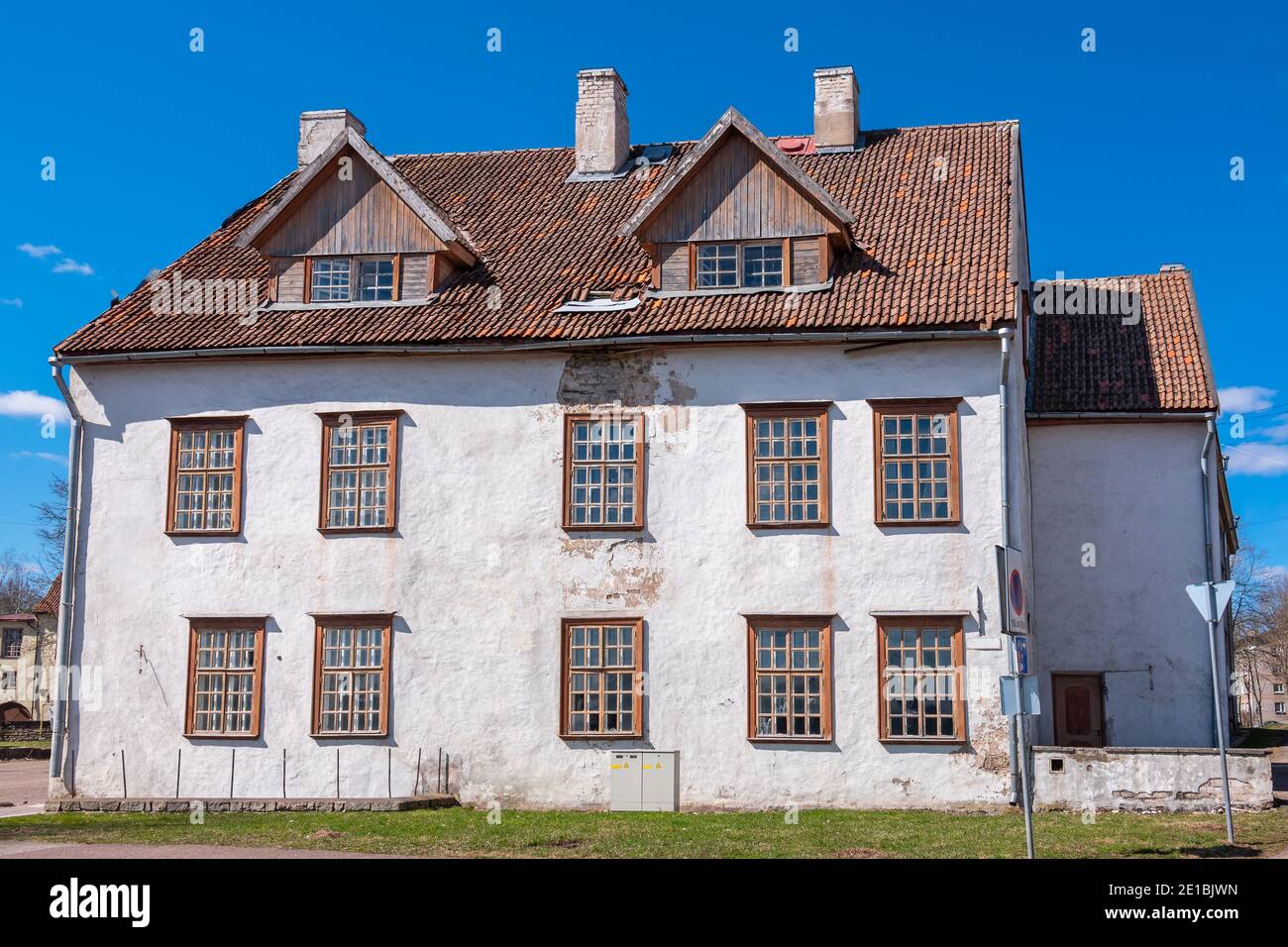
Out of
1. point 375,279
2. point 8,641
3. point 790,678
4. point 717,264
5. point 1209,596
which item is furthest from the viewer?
point 8,641

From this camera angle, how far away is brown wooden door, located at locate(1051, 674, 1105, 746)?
2619cm

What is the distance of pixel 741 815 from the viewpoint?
21.4 meters

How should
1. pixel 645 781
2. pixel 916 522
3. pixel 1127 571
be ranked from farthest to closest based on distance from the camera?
pixel 1127 571 < pixel 916 522 < pixel 645 781

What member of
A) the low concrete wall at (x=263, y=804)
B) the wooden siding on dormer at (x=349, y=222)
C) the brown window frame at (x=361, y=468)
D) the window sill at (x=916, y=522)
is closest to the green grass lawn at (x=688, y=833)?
the low concrete wall at (x=263, y=804)

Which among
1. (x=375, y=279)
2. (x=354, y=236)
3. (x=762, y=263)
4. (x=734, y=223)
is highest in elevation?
(x=354, y=236)

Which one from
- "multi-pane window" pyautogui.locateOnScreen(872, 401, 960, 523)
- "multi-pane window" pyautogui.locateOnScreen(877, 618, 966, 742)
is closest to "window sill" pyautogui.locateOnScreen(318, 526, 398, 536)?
"multi-pane window" pyautogui.locateOnScreen(872, 401, 960, 523)

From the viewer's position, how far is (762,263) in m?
24.0

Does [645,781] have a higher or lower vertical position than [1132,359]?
lower

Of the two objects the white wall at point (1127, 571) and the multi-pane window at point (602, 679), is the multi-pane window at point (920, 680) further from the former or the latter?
the white wall at point (1127, 571)

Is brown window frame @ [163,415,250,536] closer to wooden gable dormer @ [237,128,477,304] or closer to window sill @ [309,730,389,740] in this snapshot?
wooden gable dormer @ [237,128,477,304]

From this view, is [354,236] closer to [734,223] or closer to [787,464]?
[734,223]

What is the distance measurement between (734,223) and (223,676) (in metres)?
11.4

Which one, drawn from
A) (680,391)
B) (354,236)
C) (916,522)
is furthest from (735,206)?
(354,236)

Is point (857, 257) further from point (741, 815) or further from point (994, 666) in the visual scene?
point (741, 815)
